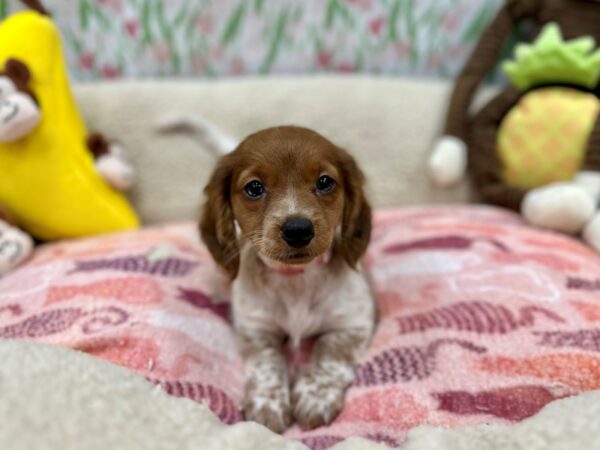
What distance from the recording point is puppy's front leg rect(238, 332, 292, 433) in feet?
4.90

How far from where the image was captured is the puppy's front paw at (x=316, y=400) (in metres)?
1.48

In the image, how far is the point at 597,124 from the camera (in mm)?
2291

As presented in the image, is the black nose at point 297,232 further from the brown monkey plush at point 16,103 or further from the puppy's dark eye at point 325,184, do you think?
the brown monkey plush at point 16,103

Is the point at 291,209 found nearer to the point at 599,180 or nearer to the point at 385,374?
the point at 385,374

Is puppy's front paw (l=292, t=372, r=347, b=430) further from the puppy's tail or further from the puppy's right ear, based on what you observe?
the puppy's tail

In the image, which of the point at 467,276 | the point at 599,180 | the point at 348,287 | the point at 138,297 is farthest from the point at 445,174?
the point at 138,297

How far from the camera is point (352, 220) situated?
1712 mm

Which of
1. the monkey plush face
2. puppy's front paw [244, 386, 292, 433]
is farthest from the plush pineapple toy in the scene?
puppy's front paw [244, 386, 292, 433]

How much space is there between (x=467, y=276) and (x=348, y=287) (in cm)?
44

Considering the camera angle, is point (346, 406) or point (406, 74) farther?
Result: point (406, 74)

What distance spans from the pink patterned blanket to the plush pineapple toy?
0.17 m

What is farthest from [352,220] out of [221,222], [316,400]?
[316,400]

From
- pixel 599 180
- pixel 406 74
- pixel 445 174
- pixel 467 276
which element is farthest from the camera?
pixel 406 74

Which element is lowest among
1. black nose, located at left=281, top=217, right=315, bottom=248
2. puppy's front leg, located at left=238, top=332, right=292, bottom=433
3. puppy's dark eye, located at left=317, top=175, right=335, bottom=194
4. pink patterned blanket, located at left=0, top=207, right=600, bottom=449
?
puppy's front leg, located at left=238, top=332, right=292, bottom=433
